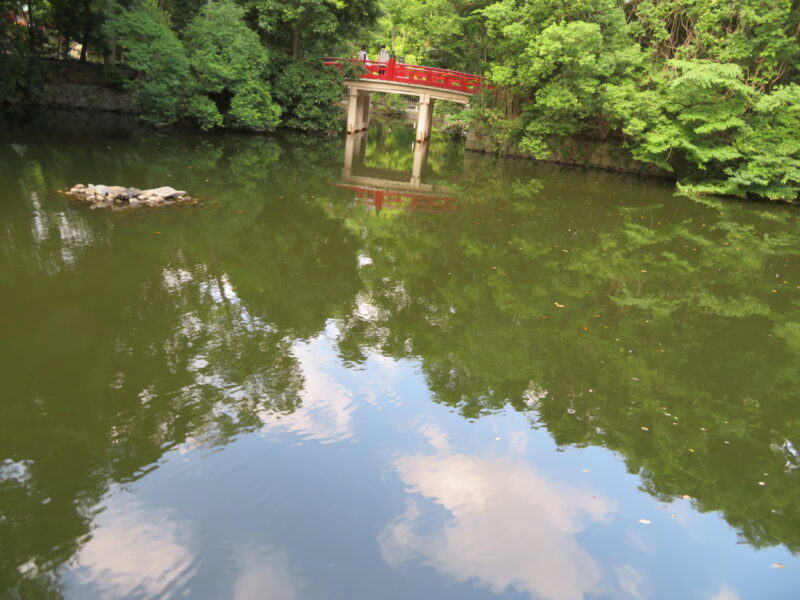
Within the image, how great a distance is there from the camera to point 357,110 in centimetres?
2798

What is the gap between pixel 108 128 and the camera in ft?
65.3

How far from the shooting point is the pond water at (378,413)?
3.59 meters

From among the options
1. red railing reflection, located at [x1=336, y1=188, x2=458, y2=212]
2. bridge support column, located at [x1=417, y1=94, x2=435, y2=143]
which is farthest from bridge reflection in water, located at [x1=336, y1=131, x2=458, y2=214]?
bridge support column, located at [x1=417, y1=94, x2=435, y2=143]

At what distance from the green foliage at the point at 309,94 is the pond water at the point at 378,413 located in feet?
48.8

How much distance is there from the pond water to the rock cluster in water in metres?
0.47

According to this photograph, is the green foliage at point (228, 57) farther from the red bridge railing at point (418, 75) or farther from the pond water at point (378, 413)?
the pond water at point (378, 413)

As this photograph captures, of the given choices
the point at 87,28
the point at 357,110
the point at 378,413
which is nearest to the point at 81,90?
the point at 87,28

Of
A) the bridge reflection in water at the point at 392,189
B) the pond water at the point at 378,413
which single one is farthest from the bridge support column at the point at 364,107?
the pond water at the point at 378,413

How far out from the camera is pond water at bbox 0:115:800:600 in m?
3.59

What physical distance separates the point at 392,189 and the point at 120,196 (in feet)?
22.8

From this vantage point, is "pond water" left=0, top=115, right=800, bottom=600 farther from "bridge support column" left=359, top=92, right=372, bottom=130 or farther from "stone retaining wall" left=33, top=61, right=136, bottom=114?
"bridge support column" left=359, top=92, right=372, bottom=130

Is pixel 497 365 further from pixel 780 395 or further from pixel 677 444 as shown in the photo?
pixel 780 395

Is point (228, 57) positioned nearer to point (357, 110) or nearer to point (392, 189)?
point (357, 110)

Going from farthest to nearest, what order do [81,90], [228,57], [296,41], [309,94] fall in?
1. [309,94]
2. [296,41]
3. [81,90]
4. [228,57]
